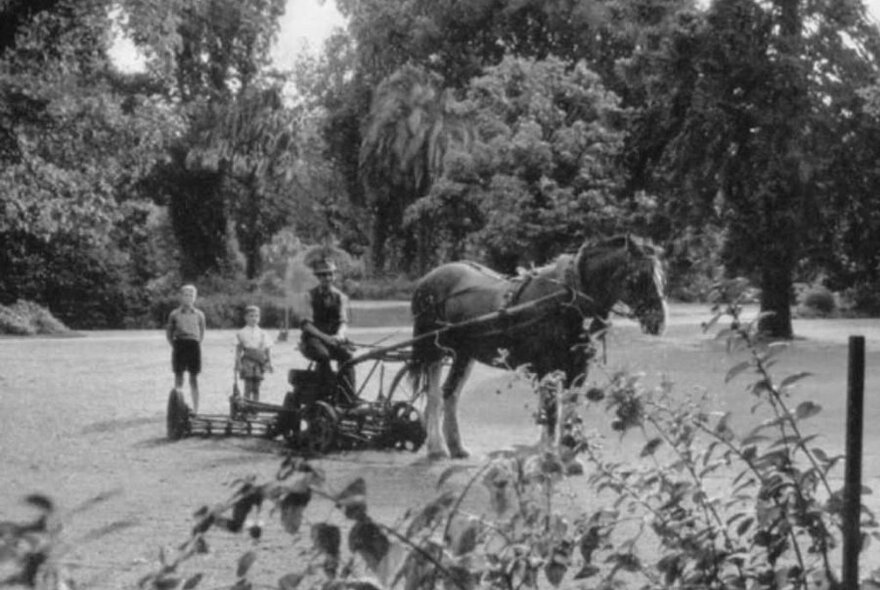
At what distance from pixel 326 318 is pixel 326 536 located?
38.4 ft

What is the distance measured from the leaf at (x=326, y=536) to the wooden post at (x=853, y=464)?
3.95 ft

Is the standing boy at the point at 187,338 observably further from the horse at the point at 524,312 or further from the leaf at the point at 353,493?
the leaf at the point at 353,493

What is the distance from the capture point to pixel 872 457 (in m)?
14.2

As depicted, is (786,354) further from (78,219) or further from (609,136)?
(78,219)

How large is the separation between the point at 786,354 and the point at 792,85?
6899 mm

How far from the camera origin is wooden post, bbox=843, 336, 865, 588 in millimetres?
3092

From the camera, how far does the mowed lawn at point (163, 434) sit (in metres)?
9.06

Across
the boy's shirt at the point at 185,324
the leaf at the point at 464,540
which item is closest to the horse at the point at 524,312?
the boy's shirt at the point at 185,324

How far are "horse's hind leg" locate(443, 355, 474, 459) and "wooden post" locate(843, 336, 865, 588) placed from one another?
1027 centimetres

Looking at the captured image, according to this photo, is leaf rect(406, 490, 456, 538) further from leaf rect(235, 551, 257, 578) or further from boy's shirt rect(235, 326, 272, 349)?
boy's shirt rect(235, 326, 272, 349)

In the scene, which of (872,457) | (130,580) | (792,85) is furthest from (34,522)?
(792,85)

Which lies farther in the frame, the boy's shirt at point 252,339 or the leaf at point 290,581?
the boy's shirt at point 252,339

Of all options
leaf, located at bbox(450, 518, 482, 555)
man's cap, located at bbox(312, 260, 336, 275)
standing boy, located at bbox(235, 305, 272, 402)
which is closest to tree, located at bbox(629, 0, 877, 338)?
standing boy, located at bbox(235, 305, 272, 402)

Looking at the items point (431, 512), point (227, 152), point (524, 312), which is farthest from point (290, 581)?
point (227, 152)
